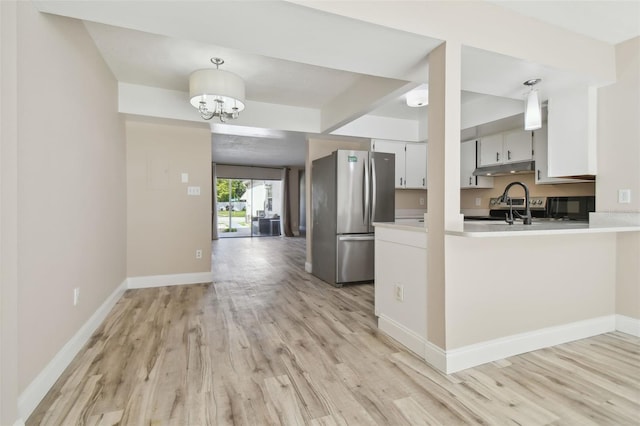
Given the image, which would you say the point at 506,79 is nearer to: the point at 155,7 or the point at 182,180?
the point at 155,7

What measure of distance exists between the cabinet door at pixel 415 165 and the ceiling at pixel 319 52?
124 cm

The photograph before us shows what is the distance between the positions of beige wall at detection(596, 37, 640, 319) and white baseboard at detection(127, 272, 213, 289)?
4.46m

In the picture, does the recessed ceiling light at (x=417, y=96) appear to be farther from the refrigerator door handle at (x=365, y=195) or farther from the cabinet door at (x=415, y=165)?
the cabinet door at (x=415, y=165)

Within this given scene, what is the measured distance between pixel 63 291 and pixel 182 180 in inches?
92.3

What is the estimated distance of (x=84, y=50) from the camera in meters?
2.39

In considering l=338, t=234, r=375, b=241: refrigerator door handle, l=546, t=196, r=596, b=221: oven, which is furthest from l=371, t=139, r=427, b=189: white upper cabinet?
l=546, t=196, r=596, b=221: oven

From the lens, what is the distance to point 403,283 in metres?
2.36

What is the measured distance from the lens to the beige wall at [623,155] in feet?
8.10

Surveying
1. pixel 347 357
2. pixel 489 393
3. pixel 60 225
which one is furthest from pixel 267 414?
pixel 60 225

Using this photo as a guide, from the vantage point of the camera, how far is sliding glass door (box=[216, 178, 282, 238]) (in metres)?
10.1

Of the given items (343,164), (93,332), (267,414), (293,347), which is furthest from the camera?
(343,164)

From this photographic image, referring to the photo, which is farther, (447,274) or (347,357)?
(347,357)

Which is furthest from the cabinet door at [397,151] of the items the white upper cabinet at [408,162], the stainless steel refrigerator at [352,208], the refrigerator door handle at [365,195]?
the refrigerator door handle at [365,195]

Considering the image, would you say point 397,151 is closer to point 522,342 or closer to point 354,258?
point 354,258
